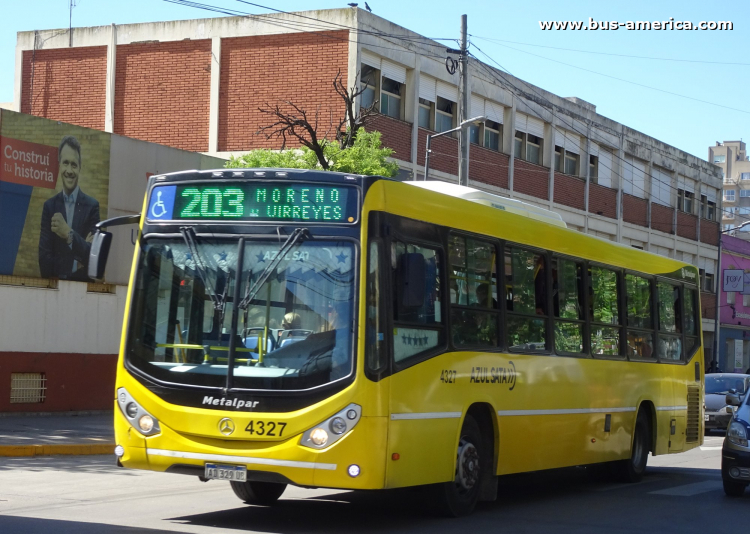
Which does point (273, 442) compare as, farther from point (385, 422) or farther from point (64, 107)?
point (64, 107)

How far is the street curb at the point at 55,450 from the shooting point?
14.8 meters

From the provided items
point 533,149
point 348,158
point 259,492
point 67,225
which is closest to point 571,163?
point 533,149

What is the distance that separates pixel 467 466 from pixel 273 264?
2.72m

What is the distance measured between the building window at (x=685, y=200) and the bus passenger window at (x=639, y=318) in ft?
125

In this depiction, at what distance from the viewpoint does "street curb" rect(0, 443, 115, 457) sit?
1481cm

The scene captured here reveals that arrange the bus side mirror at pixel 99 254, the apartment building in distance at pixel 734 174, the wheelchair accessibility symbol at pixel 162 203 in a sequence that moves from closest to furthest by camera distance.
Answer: the bus side mirror at pixel 99 254 → the wheelchair accessibility symbol at pixel 162 203 → the apartment building in distance at pixel 734 174

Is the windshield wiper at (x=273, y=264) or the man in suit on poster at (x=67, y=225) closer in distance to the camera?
the windshield wiper at (x=273, y=264)

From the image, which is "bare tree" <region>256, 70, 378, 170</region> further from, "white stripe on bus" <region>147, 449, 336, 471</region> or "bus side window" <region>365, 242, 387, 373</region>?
"white stripe on bus" <region>147, 449, 336, 471</region>

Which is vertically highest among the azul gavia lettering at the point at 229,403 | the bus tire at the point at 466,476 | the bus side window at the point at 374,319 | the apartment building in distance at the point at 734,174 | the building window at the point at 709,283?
the apartment building in distance at the point at 734,174

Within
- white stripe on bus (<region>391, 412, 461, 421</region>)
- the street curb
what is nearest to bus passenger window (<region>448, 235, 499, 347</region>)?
white stripe on bus (<region>391, 412, 461, 421</region>)

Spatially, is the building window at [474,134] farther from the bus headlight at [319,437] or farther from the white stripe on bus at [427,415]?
the bus headlight at [319,437]

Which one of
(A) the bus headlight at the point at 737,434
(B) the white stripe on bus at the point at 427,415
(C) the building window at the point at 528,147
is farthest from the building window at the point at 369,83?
(B) the white stripe on bus at the point at 427,415

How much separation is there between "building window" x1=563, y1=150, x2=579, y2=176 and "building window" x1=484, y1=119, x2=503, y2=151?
511cm

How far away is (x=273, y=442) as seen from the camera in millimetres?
8438
